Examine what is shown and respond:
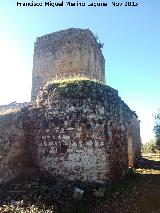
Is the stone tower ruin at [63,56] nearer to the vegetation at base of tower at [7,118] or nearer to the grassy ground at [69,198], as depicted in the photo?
the vegetation at base of tower at [7,118]

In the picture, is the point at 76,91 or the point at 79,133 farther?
the point at 76,91

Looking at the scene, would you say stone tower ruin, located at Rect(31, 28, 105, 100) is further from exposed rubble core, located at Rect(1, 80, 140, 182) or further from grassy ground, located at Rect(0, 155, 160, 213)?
grassy ground, located at Rect(0, 155, 160, 213)

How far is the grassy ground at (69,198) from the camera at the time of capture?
26.3 feet

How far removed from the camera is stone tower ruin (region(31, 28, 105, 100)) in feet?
67.9

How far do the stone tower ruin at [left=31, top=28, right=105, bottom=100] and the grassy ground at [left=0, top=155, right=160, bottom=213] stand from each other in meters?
11.7

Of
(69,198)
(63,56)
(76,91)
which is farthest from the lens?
(63,56)

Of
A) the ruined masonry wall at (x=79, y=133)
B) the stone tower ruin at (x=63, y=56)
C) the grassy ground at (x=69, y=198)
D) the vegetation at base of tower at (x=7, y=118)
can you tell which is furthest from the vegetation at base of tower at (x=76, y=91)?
the stone tower ruin at (x=63, y=56)

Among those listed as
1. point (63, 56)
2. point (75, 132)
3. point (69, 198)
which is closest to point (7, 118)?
point (75, 132)

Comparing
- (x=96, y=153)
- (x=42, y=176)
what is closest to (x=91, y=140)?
(x=96, y=153)

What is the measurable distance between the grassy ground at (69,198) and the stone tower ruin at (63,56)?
1169 cm

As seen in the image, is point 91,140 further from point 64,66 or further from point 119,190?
point 64,66

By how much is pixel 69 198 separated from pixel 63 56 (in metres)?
13.9

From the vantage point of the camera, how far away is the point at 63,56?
69.2 feet

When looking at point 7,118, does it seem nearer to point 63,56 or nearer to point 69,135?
point 69,135
